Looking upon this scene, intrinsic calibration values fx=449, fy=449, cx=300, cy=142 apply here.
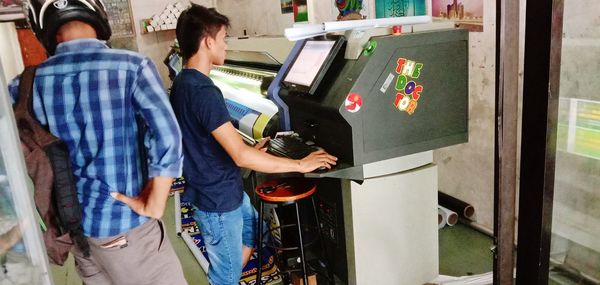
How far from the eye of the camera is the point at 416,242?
8.38ft

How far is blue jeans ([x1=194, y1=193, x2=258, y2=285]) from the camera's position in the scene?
2135 millimetres

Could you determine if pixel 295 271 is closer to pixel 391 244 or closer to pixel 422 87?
pixel 391 244

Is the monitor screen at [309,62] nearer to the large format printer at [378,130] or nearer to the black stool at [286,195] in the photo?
the large format printer at [378,130]

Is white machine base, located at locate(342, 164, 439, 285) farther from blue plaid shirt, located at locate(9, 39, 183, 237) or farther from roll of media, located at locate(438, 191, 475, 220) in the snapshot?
blue plaid shirt, located at locate(9, 39, 183, 237)

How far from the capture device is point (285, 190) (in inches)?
96.3

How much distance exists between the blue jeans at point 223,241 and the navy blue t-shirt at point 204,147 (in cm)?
6

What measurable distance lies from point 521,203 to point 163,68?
684 cm

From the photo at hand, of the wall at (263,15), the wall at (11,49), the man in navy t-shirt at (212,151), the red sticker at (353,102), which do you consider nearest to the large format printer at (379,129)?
the red sticker at (353,102)

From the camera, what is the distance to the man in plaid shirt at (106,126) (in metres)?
1.42

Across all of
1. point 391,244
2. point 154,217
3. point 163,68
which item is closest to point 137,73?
point 154,217

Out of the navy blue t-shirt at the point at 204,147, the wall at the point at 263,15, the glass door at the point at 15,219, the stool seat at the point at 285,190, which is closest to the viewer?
the glass door at the point at 15,219

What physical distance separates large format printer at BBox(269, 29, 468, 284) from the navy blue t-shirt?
0.44m

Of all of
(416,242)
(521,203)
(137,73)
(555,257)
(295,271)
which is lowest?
(295,271)

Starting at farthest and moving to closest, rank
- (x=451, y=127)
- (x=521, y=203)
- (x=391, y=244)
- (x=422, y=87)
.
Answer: (x=391, y=244) → (x=451, y=127) → (x=422, y=87) → (x=521, y=203)
